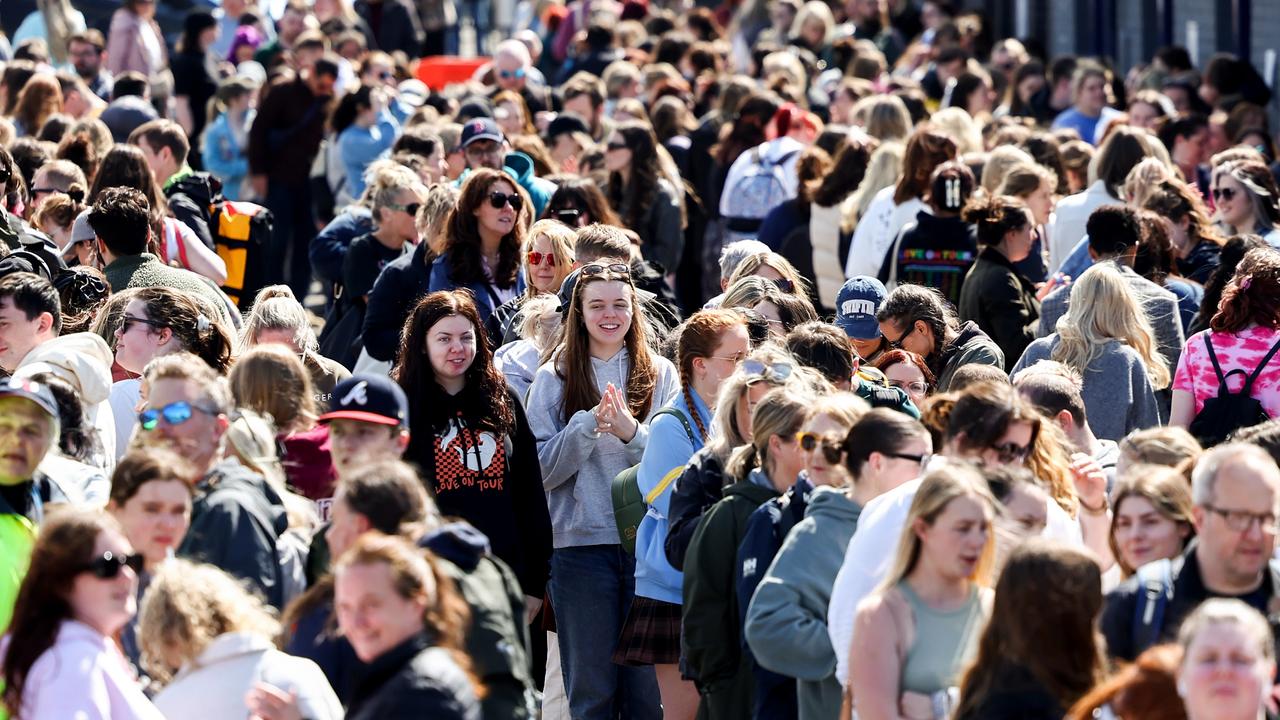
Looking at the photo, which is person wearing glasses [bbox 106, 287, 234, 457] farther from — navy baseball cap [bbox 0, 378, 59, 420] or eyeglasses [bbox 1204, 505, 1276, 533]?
eyeglasses [bbox 1204, 505, 1276, 533]

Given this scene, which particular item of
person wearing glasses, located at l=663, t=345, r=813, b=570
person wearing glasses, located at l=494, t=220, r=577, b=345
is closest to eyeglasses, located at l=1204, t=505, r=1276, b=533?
person wearing glasses, located at l=663, t=345, r=813, b=570

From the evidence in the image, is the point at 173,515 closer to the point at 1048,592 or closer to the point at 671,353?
the point at 1048,592

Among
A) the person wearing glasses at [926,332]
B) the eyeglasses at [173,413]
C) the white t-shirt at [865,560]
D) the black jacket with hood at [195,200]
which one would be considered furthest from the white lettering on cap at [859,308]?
the black jacket with hood at [195,200]

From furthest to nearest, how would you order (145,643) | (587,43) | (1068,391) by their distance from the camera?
(587,43), (1068,391), (145,643)

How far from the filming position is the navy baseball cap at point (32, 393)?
5.89m

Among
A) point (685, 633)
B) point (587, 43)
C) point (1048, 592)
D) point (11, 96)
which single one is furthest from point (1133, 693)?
point (587, 43)

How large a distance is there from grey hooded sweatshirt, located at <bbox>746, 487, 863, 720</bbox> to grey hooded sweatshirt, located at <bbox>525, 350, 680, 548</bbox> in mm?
1928

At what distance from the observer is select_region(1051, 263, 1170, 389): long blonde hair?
799 centimetres

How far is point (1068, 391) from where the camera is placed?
22.4 feet

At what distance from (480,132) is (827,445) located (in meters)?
5.99

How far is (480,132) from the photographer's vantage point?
1150 centimetres

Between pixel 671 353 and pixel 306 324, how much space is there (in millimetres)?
1485

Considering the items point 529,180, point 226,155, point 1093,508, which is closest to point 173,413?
point 1093,508

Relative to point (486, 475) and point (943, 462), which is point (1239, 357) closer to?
point (943, 462)
